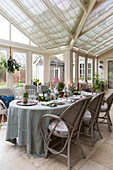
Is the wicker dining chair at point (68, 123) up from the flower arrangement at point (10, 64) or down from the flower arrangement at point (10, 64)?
down

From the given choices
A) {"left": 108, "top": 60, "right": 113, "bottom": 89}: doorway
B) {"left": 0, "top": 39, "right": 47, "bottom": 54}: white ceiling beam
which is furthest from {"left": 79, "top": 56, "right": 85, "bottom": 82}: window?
{"left": 0, "top": 39, "right": 47, "bottom": 54}: white ceiling beam

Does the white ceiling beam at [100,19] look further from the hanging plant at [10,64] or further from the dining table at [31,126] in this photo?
the dining table at [31,126]

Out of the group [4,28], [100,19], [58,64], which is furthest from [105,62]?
[4,28]

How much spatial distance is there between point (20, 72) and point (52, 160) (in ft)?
13.0

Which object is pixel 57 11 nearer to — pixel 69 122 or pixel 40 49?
pixel 40 49

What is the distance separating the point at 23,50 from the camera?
17.5ft

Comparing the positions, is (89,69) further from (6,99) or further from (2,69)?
(6,99)

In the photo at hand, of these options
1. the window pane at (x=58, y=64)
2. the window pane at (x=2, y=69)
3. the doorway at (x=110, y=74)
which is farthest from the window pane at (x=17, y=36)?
the doorway at (x=110, y=74)

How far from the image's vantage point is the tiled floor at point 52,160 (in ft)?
5.82

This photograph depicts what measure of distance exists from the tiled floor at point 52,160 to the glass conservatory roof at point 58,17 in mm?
3199

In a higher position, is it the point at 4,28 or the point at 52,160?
the point at 4,28

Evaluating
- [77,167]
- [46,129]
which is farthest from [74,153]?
[46,129]

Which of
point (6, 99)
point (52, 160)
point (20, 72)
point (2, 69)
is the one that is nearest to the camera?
point (52, 160)

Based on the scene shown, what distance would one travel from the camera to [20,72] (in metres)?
5.24
